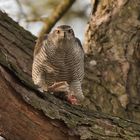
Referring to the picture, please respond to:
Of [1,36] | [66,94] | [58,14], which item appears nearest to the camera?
[66,94]

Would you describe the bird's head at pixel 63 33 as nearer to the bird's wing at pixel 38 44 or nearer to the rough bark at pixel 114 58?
the bird's wing at pixel 38 44

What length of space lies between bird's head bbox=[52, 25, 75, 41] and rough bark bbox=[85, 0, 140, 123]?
0.40 m

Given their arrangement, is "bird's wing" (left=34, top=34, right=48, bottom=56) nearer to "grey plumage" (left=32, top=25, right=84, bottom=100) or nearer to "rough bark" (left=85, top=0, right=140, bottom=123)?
"grey plumage" (left=32, top=25, right=84, bottom=100)

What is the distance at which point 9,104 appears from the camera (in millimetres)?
2311

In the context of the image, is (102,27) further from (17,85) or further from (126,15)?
(17,85)

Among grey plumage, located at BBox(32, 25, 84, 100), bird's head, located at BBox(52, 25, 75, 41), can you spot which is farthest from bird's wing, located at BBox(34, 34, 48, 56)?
bird's head, located at BBox(52, 25, 75, 41)

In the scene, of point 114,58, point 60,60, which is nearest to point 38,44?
point 60,60

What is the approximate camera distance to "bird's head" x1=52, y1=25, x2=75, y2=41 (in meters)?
3.66

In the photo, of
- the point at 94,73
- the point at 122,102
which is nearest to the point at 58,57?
the point at 94,73

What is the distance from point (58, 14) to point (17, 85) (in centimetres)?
244

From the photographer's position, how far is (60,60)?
3869 mm

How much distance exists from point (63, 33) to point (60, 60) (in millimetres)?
272

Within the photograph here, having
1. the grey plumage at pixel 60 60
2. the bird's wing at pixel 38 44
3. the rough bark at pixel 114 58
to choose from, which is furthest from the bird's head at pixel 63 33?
the rough bark at pixel 114 58

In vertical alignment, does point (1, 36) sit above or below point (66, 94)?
above
